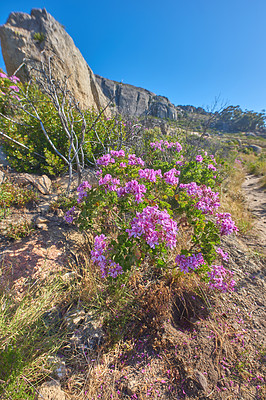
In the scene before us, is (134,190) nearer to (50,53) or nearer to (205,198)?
(205,198)

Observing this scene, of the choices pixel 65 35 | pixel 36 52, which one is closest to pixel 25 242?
pixel 36 52

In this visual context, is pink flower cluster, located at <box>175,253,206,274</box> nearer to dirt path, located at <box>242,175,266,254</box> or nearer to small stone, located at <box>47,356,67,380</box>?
small stone, located at <box>47,356,67,380</box>

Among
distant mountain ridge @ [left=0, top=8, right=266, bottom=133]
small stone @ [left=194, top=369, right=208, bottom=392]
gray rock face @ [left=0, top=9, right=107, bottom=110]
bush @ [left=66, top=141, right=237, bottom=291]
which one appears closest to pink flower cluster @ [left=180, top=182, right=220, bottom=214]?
bush @ [left=66, top=141, right=237, bottom=291]

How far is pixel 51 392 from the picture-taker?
120cm

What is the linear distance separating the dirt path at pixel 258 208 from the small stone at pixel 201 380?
2.38 meters

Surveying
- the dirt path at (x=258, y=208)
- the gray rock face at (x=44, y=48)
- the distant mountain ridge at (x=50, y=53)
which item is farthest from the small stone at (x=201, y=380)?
the gray rock face at (x=44, y=48)

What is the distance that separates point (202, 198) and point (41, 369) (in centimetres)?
218

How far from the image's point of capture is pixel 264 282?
2.38 meters

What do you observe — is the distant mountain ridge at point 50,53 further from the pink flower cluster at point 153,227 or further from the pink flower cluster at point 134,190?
the pink flower cluster at point 153,227

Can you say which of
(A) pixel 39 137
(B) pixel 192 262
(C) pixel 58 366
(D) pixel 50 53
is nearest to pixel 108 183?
(B) pixel 192 262

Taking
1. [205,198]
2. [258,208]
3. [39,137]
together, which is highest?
[39,137]

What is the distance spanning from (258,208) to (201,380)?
4.97m

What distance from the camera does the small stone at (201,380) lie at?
4.46ft

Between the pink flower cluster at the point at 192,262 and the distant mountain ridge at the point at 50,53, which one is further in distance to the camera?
the distant mountain ridge at the point at 50,53
